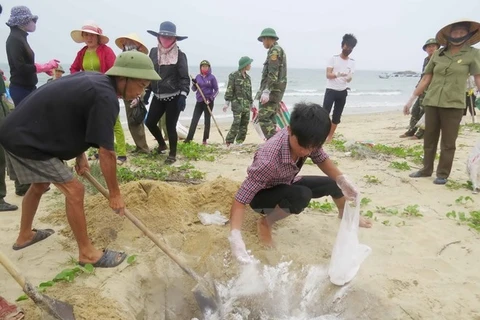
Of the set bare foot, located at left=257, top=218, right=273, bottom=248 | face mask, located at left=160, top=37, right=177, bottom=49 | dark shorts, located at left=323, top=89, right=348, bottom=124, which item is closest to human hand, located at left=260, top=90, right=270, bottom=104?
dark shorts, located at left=323, top=89, right=348, bottom=124

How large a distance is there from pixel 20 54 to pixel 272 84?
343cm

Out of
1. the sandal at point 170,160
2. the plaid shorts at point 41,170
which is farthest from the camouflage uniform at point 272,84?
the plaid shorts at point 41,170

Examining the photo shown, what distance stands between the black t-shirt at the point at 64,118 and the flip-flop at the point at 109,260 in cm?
78

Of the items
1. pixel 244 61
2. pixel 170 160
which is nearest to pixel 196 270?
pixel 170 160

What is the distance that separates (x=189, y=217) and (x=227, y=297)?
905 mm

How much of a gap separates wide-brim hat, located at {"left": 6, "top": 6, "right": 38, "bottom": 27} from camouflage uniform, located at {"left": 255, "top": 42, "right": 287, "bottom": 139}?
3.29 metres

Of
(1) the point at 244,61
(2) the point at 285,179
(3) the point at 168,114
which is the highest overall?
(1) the point at 244,61

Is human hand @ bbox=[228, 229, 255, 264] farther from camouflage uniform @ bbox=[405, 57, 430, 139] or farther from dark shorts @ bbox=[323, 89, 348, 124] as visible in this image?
camouflage uniform @ bbox=[405, 57, 430, 139]

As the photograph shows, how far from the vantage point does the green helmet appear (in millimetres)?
2326

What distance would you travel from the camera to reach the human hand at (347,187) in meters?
2.79

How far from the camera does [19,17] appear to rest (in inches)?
147

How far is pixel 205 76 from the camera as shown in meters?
7.88

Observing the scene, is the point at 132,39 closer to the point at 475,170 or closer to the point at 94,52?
the point at 94,52

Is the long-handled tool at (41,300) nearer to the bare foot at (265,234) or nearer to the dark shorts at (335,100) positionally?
the bare foot at (265,234)
